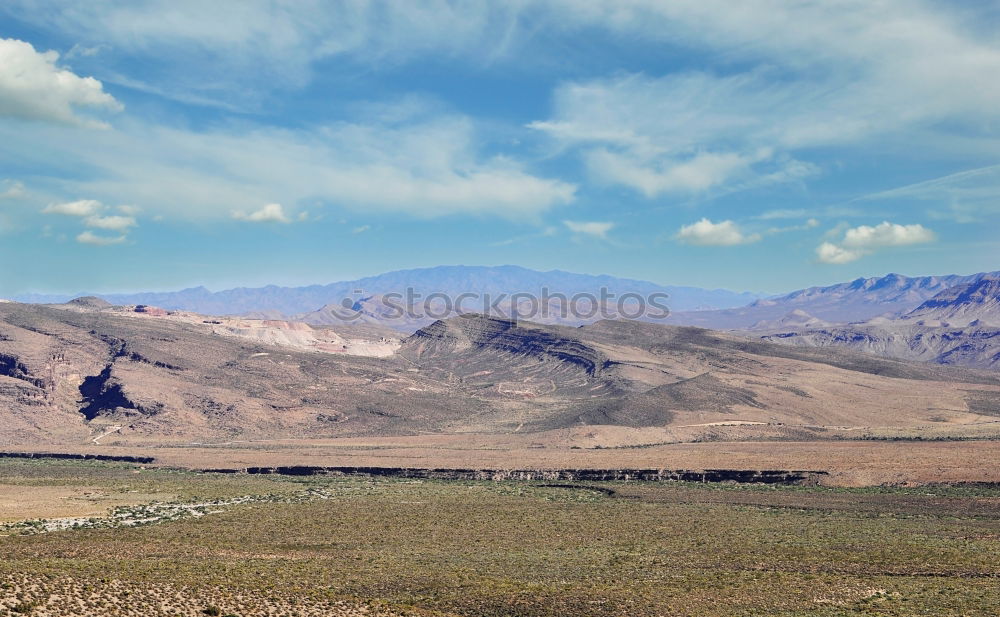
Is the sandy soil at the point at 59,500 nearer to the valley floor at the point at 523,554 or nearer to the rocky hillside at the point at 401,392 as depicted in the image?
the valley floor at the point at 523,554

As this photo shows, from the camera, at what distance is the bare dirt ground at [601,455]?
204 feet

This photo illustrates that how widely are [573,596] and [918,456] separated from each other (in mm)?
50251

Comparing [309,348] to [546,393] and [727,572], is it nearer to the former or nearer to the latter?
[546,393]

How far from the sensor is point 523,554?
3550 centimetres

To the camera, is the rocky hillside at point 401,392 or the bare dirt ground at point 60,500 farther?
the rocky hillside at point 401,392

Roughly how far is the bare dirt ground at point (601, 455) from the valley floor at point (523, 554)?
5607 millimetres

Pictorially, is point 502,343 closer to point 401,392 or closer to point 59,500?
point 401,392

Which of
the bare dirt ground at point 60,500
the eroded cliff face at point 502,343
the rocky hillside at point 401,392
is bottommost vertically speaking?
the bare dirt ground at point 60,500

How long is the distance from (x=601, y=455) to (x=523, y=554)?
42.1 metres

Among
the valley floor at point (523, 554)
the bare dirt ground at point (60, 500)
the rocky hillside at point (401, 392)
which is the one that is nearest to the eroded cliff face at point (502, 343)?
the rocky hillside at point (401, 392)

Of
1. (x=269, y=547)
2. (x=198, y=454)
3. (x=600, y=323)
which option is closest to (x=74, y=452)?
(x=198, y=454)

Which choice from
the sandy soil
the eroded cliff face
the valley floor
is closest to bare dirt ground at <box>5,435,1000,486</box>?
the valley floor

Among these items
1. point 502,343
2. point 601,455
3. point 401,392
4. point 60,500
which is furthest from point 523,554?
point 502,343

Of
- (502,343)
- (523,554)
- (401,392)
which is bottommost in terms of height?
(523,554)
